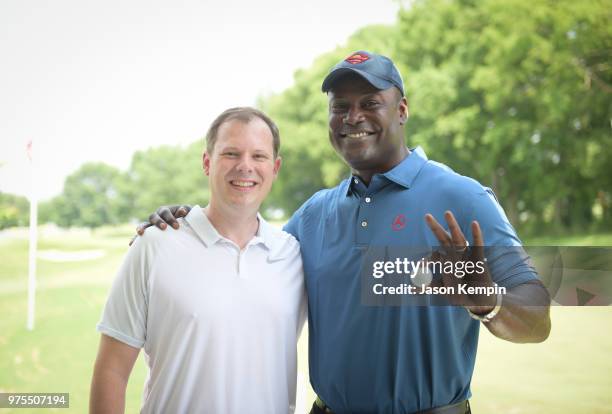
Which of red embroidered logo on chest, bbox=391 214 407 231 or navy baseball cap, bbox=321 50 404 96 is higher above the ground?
navy baseball cap, bbox=321 50 404 96

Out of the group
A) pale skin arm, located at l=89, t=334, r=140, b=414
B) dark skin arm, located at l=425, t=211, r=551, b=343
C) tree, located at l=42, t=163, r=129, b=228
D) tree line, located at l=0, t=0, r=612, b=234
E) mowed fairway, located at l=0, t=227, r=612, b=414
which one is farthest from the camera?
tree, located at l=42, t=163, r=129, b=228

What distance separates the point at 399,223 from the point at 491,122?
12.7 metres

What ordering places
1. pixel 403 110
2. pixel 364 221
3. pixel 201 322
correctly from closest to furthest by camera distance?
pixel 201 322 < pixel 364 221 < pixel 403 110

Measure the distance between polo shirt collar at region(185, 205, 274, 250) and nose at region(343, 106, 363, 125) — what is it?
0.38 m

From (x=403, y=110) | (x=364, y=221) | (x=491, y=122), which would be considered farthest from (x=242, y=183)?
(x=491, y=122)

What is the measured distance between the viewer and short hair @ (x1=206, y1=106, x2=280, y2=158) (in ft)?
5.13

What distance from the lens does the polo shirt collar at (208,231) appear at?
1.51 m

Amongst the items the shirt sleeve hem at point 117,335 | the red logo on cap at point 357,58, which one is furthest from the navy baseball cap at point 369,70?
the shirt sleeve hem at point 117,335

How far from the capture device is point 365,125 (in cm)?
161

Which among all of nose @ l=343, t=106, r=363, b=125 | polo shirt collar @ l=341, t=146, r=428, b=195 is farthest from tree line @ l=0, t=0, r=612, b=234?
polo shirt collar @ l=341, t=146, r=428, b=195

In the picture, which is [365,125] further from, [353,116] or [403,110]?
[403,110]

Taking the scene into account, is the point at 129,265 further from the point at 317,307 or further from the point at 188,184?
the point at 188,184

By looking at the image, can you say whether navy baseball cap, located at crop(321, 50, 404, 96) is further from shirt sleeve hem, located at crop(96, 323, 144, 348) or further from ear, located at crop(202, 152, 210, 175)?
shirt sleeve hem, located at crop(96, 323, 144, 348)

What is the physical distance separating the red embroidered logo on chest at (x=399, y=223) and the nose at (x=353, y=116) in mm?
297
